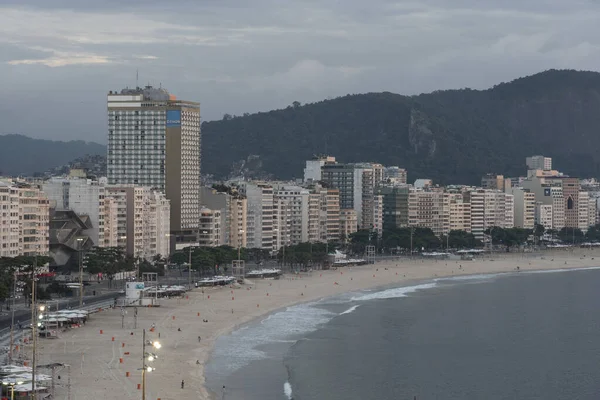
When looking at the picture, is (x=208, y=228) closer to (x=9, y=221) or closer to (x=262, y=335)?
(x=9, y=221)

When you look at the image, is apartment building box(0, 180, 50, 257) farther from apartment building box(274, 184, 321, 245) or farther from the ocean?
apartment building box(274, 184, 321, 245)

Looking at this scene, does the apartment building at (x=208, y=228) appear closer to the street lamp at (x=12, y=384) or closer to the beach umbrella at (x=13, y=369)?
the beach umbrella at (x=13, y=369)

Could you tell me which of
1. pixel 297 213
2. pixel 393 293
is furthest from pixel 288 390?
pixel 297 213

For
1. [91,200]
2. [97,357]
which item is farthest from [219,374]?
[91,200]

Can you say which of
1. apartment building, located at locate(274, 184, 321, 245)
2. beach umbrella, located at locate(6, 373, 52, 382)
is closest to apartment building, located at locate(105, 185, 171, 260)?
apartment building, located at locate(274, 184, 321, 245)

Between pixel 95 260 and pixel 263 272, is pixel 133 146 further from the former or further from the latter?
pixel 95 260

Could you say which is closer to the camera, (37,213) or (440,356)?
(440,356)
